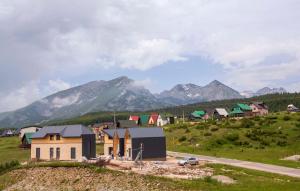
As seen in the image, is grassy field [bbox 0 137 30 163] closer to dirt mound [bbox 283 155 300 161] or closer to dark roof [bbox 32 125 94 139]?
dark roof [bbox 32 125 94 139]

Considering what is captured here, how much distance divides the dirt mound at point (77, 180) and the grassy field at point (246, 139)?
26.9 m

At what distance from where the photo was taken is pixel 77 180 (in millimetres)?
53812

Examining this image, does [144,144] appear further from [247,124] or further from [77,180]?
[247,124]

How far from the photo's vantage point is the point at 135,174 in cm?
5047

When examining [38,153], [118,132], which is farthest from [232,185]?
[38,153]

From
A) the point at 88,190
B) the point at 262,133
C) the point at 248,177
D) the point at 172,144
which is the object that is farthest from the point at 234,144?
the point at 88,190

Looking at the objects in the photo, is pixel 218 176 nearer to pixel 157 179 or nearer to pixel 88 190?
pixel 157 179

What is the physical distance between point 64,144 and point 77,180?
82.8 ft

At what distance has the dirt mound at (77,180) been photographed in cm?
4797

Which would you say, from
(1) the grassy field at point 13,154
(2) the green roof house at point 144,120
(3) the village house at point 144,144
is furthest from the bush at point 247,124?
(2) the green roof house at point 144,120

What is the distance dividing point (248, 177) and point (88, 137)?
35283 mm

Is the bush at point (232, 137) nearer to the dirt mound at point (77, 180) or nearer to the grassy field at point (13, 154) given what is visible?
the grassy field at point (13, 154)

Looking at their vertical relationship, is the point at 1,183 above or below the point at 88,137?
below

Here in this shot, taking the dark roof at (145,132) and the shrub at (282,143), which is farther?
the shrub at (282,143)
